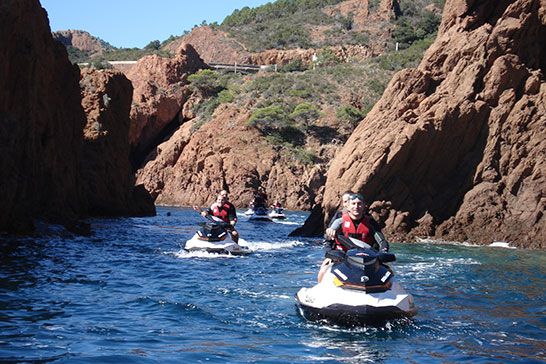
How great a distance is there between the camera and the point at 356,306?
9938mm

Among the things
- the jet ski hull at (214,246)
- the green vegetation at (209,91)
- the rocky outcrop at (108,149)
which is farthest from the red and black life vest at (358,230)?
the green vegetation at (209,91)

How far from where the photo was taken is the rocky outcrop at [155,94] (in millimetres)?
72875

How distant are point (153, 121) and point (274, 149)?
1420 centimetres

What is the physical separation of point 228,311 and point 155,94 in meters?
64.8

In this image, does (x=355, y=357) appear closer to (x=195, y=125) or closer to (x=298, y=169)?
(x=298, y=169)

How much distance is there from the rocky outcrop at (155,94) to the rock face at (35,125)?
37877 mm

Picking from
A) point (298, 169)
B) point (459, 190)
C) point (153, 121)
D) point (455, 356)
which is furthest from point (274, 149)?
point (455, 356)

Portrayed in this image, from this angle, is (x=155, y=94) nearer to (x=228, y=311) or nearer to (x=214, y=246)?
(x=214, y=246)

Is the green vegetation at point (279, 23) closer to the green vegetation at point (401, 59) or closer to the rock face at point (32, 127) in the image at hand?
the green vegetation at point (401, 59)

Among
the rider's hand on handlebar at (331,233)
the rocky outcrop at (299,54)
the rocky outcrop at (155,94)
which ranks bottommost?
the rider's hand on handlebar at (331,233)

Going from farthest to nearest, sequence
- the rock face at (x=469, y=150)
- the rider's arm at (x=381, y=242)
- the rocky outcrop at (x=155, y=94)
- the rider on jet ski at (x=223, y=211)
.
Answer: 1. the rocky outcrop at (x=155, y=94)
2. the rock face at (x=469, y=150)
3. the rider on jet ski at (x=223, y=211)
4. the rider's arm at (x=381, y=242)

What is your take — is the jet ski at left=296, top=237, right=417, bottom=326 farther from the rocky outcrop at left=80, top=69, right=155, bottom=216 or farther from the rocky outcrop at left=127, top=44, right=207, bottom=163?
the rocky outcrop at left=127, top=44, right=207, bottom=163

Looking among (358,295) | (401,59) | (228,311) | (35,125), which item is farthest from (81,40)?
(358,295)

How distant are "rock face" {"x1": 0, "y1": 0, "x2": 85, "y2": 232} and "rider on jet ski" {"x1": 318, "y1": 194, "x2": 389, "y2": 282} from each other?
1196cm
